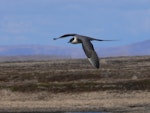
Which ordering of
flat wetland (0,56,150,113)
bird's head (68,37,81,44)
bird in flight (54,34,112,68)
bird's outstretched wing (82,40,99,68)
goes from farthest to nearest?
flat wetland (0,56,150,113), bird's head (68,37,81,44), bird in flight (54,34,112,68), bird's outstretched wing (82,40,99,68)

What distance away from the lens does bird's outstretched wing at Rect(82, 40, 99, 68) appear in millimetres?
16906

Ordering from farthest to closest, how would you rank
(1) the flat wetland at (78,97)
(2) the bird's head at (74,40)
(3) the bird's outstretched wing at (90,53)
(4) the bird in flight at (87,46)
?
(1) the flat wetland at (78,97) → (2) the bird's head at (74,40) → (4) the bird in flight at (87,46) → (3) the bird's outstretched wing at (90,53)

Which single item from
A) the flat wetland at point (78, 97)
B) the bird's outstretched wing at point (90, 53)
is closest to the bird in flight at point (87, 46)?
the bird's outstretched wing at point (90, 53)

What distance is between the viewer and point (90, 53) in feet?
56.7

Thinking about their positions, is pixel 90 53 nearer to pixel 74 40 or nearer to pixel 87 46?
pixel 87 46

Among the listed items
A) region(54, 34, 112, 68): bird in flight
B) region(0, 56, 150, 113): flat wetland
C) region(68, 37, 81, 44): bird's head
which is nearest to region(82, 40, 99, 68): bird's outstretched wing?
region(54, 34, 112, 68): bird in flight

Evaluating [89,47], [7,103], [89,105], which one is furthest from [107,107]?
[89,47]

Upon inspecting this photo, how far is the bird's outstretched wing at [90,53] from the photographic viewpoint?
16.9 metres

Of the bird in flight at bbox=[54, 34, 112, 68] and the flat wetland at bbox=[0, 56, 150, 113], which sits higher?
the bird in flight at bbox=[54, 34, 112, 68]

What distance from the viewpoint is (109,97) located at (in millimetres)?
45438

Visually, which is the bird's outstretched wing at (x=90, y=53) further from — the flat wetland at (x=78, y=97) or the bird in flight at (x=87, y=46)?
the flat wetland at (x=78, y=97)

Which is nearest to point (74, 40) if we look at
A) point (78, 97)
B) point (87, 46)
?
point (87, 46)

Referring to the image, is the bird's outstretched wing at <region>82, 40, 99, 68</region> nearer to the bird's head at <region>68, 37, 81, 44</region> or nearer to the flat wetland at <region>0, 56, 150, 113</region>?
the bird's head at <region>68, 37, 81, 44</region>

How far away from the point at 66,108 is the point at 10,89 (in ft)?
34.1
